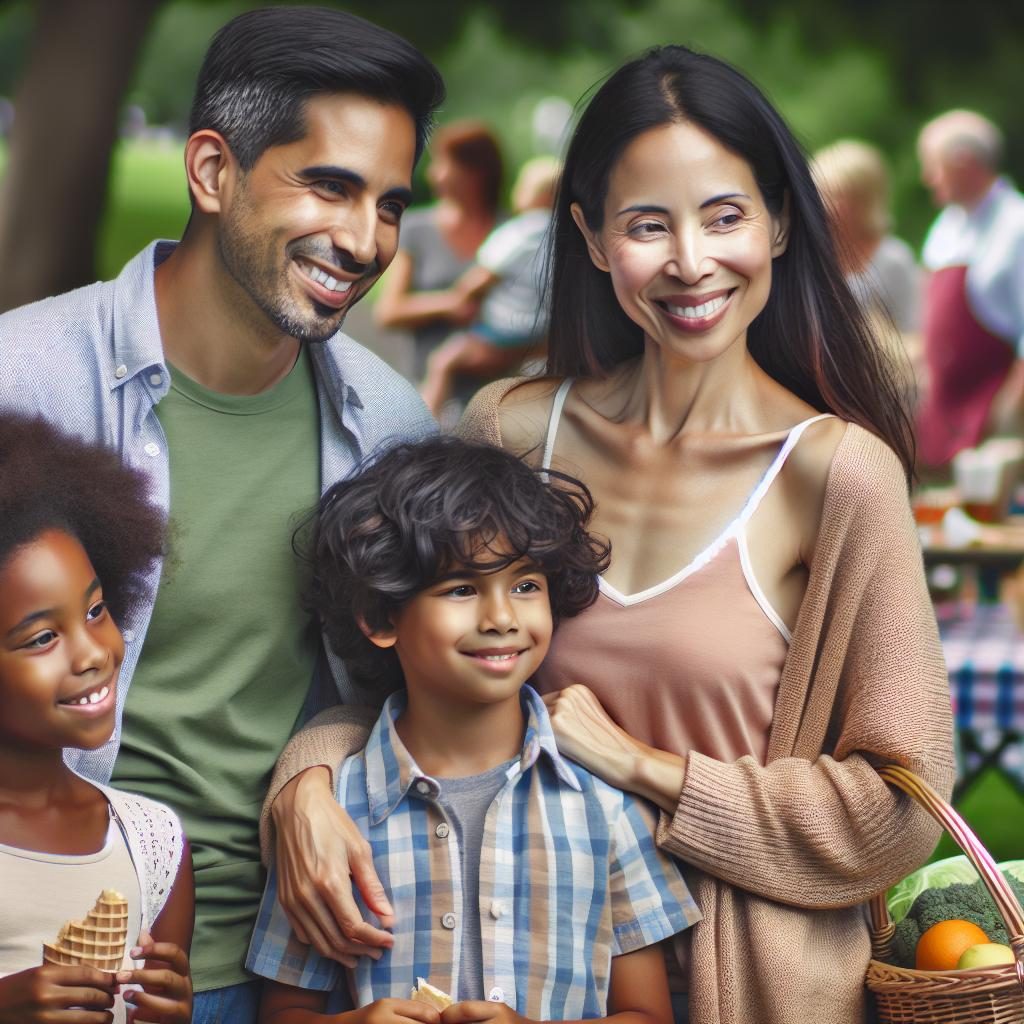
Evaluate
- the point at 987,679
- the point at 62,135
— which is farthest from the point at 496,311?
the point at 987,679

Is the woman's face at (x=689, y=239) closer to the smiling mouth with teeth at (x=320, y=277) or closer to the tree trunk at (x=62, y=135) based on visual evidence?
the smiling mouth with teeth at (x=320, y=277)

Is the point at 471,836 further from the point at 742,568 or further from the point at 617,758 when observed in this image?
the point at 742,568

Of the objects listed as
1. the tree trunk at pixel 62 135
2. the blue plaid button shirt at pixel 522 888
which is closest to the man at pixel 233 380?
the blue plaid button shirt at pixel 522 888

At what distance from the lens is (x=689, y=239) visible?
248cm

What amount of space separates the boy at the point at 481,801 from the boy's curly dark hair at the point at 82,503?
320 mm

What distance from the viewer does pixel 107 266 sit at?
1216 cm

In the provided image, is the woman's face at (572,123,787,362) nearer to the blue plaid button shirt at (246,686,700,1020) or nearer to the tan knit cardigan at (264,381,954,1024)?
the tan knit cardigan at (264,381,954,1024)

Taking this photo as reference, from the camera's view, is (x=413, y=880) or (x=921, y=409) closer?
→ (x=413, y=880)

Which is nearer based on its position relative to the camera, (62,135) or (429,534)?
(429,534)

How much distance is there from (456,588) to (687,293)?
0.60m

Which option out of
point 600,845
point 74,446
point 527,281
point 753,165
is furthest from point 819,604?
point 527,281

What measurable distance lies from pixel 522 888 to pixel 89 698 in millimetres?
704

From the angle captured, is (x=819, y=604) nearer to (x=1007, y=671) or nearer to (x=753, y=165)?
(x=753, y=165)

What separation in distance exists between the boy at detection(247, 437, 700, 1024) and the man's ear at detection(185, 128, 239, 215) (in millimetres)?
578
